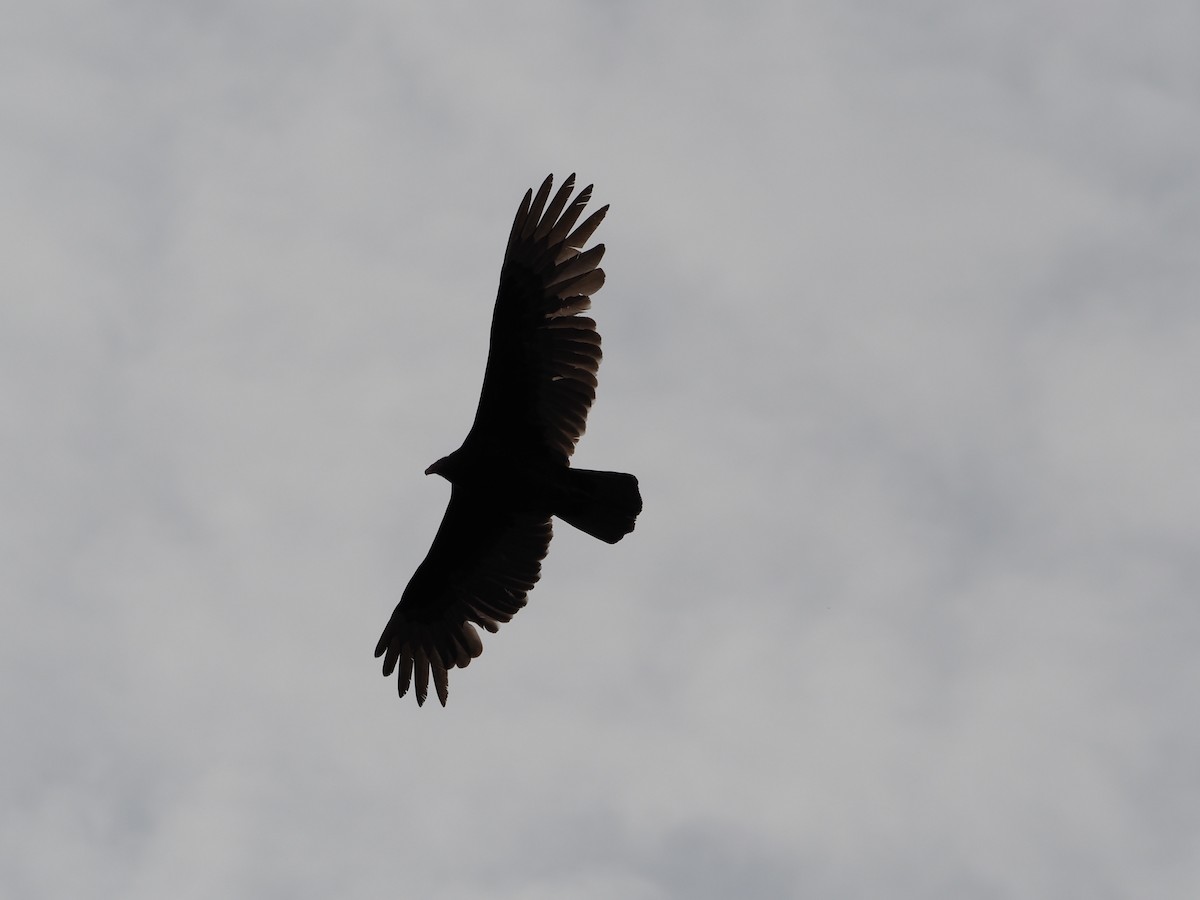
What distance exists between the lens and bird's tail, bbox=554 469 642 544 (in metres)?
12.5

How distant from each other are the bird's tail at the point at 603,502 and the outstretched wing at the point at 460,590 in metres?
1.01

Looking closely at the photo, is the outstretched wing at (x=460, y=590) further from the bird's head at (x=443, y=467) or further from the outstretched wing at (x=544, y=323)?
the outstretched wing at (x=544, y=323)

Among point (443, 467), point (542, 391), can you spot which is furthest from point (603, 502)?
point (443, 467)

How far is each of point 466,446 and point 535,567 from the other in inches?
65.4

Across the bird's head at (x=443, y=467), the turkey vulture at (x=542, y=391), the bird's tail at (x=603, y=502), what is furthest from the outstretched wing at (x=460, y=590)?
the bird's tail at (x=603, y=502)

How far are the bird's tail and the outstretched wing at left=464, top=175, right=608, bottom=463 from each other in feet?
2.14

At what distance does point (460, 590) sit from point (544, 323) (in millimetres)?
3062

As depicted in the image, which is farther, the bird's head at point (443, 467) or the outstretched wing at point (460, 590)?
the outstretched wing at point (460, 590)

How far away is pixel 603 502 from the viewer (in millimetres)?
12523

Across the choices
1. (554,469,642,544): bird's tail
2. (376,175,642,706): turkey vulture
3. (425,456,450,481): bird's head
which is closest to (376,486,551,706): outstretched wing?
(376,175,642,706): turkey vulture

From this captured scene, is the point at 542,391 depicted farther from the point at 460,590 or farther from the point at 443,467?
the point at 460,590

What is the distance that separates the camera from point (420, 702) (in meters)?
14.1

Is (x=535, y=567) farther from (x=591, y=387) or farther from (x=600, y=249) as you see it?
(x=600, y=249)

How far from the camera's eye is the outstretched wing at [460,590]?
45.2 ft
